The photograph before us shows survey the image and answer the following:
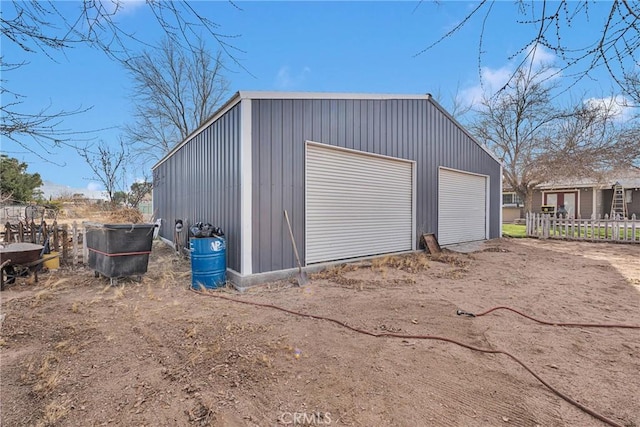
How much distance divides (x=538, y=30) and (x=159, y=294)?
17.0ft

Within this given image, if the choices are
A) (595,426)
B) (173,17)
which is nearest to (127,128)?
(173,17)

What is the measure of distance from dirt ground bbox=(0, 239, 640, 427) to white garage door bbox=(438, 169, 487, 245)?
4.31m

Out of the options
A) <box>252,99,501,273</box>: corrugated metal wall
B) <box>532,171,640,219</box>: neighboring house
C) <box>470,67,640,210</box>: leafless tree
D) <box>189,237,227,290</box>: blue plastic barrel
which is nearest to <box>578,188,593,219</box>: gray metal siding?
<box>532,171,640,219</box>: neighboring house

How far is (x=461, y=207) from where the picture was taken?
32.3 feet

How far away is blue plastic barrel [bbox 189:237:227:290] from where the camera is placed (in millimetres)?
4809

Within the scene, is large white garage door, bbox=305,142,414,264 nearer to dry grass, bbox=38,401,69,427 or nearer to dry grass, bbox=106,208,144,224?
dry grass, bbox=106,208,144,224

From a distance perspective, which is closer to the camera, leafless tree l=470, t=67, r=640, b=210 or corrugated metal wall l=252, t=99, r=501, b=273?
corrugated metal wall l=252, t=99, r=501, b=273

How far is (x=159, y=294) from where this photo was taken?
4.59m

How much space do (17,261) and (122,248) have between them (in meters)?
1.67

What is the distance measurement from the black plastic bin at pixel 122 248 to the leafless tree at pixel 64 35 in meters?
2.95

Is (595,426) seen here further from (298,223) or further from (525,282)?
(298,223)

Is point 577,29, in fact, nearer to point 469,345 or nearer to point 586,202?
point 469,345

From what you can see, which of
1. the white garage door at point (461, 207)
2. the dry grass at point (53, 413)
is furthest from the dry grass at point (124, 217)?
the white garage door at point (461, 207)

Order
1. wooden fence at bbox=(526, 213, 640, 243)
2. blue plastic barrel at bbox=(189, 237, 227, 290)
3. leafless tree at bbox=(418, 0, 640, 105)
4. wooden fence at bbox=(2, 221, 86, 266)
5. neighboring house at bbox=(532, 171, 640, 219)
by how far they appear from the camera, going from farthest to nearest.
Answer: neighboring house at bbox=(532, 171, 640, 219)
wooden fence at bbox=(526, 213, 640, 243)
wooden fence at bbox=(2, 221, 86, 266)
blue plastic barrel at bbox=(189, 237, 227, 290)
leafless tree at bbox=(418, 0, 640, 105)
